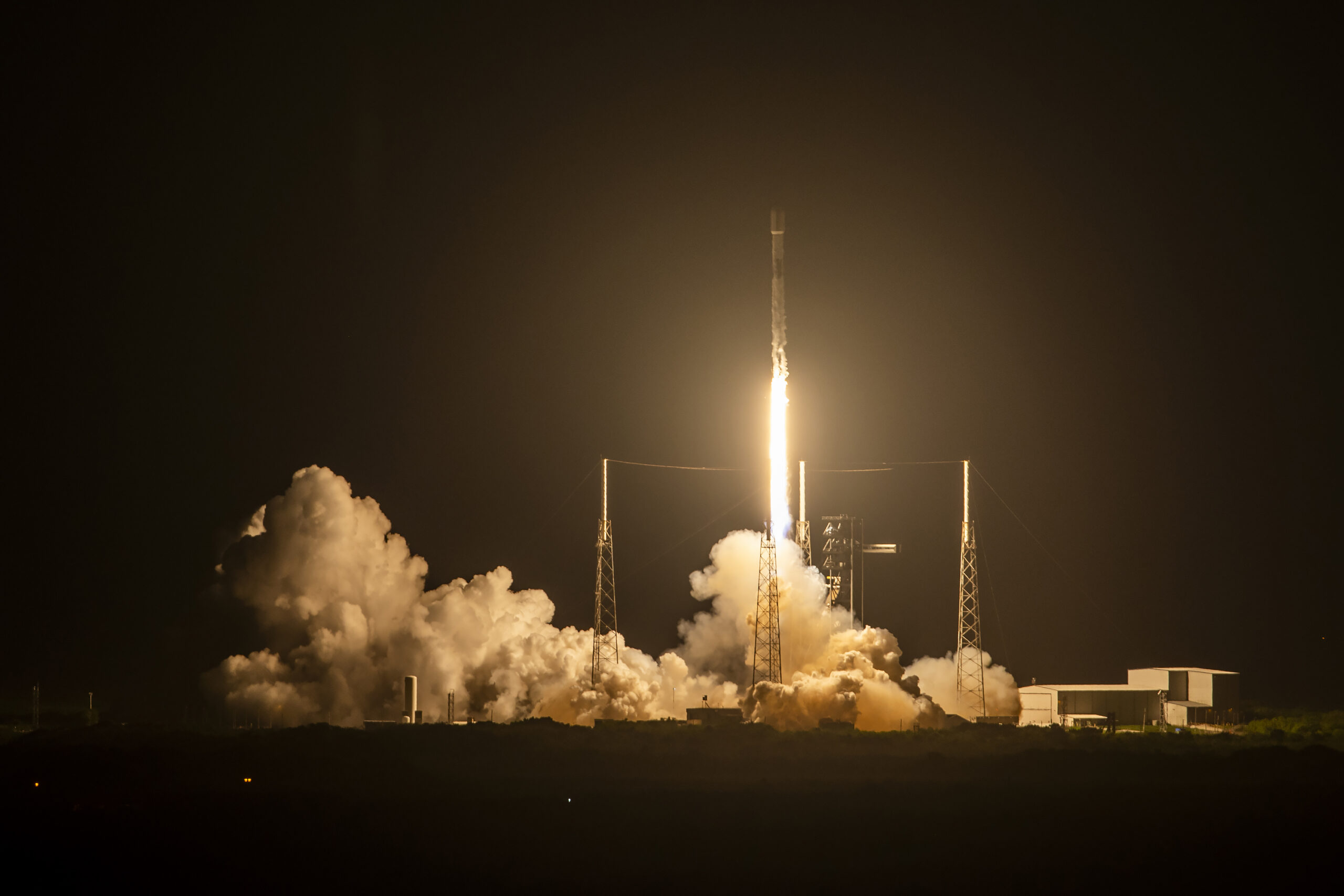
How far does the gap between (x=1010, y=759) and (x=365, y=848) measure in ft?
70.7

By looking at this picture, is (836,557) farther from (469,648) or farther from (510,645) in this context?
(469,648)

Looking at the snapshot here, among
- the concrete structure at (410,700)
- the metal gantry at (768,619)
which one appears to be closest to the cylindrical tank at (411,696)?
the concrete structure at (410,700)

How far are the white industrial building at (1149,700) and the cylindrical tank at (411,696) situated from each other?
23.5 m

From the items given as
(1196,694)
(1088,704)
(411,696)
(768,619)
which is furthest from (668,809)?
(1196,694)

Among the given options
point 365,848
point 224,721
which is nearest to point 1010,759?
point 365,848

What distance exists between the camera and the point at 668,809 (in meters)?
45.3

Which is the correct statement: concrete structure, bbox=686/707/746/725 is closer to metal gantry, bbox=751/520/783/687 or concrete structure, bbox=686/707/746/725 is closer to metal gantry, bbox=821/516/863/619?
metal gantry, bbox=751/520/783/687

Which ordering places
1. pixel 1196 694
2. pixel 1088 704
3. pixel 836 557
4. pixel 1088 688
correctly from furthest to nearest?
pixel 1196 694 → pixel 1088 688 → pixel 836 557 → pixel 1088 704

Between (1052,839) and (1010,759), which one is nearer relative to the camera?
(1052,839)

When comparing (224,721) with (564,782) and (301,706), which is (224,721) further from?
(564,782)

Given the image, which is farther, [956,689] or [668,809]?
[956,689]

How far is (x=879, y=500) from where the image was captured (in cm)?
8138

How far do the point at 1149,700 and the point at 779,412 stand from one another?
19.8m

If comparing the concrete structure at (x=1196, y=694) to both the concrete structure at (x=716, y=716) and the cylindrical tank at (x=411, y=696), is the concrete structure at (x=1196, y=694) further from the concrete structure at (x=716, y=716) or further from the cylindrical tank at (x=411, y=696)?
the cylindrical tank at (x=411, y=696)
